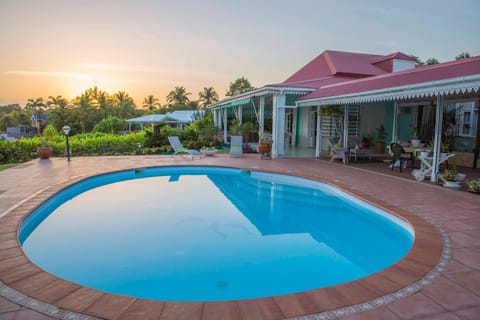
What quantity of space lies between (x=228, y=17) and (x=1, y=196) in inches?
548

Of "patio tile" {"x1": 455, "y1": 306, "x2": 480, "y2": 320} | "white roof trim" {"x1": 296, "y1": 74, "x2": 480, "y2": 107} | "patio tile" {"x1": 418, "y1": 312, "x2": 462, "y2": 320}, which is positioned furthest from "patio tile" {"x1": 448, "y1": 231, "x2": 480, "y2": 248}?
"white roof trim" {"x1": 296, "y1": 74, "x2": 480, "y2": 107}

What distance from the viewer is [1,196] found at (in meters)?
7.34

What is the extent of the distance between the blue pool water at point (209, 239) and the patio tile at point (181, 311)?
1.01 m

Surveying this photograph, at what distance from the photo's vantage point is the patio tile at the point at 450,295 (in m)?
2.99

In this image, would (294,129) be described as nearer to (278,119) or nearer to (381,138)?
(381,138)

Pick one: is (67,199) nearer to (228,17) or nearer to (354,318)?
(354,318)

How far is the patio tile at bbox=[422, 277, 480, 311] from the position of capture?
9.81 ft

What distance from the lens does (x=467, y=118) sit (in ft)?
44.8

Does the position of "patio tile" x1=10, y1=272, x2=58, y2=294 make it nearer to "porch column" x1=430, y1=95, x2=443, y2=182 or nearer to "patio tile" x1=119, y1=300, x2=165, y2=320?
"patio tile" x1=119, y1=300, x2=165, y2=320

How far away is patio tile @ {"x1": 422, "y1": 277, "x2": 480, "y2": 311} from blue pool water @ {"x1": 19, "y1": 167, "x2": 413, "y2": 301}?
1.35m

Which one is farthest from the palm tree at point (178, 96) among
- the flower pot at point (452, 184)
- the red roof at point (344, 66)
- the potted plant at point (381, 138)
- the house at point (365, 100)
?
the flower pot at point (452, 184)

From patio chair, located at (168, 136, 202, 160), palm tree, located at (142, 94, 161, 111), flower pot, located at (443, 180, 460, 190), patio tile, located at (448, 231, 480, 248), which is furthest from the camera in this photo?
palm tree, located at (142, 94, 161, 111)

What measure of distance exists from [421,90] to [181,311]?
8.52 m

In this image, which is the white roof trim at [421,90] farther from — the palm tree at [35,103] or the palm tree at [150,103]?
the palm tree at [35,103]
